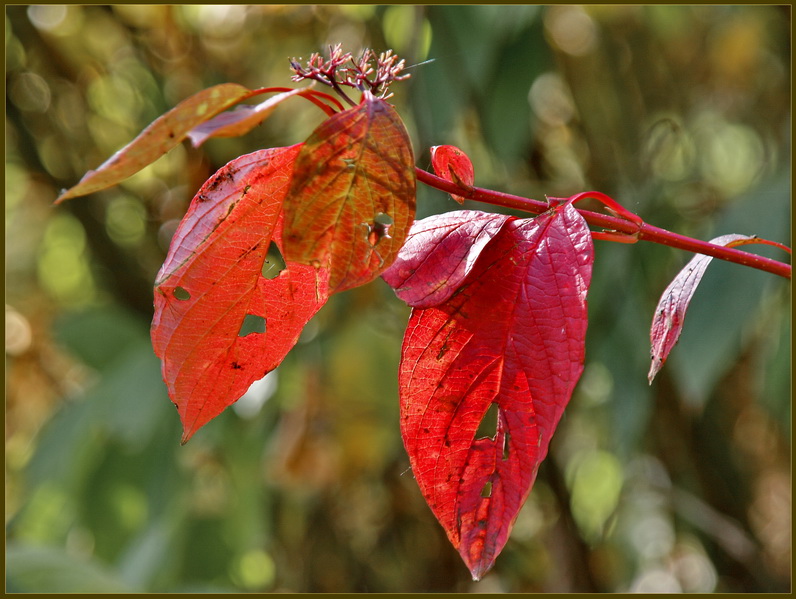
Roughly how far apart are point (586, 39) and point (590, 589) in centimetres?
101

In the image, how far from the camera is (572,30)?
56.2 inches

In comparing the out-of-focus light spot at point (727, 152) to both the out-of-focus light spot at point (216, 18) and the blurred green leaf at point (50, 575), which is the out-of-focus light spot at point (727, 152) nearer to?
the out-of-focus light spot at point (216, 18)

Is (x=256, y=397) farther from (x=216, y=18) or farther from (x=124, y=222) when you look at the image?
(x=216, y=18)

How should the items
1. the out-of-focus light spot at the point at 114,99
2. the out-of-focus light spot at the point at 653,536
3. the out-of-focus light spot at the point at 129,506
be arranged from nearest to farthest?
the out-of-focus light spot at the point at 129,506, the out-of-focus light spot at the point at 114,99, the out-of-focus light spot at the point at 653,536

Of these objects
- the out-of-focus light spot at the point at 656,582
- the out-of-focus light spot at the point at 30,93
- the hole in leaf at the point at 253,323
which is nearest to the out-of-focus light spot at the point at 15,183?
the out-of-focus light spot at the point at 30,93

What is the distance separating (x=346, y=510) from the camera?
5.08ft

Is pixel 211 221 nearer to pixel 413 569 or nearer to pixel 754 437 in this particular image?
pixel 413 569

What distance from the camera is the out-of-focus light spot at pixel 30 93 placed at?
1493 mm

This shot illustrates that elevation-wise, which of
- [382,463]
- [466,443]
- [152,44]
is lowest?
[382,463]

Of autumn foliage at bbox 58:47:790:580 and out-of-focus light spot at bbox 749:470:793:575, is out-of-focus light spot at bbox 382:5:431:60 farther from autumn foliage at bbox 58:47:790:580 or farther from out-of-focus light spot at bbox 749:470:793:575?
out-of-focus light spot at bbox 749:470:793:575

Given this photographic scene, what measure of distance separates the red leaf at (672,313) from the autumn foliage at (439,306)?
3 cm

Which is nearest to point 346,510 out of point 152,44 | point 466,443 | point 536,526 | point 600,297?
point 536,526

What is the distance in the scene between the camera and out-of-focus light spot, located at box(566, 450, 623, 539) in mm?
1613

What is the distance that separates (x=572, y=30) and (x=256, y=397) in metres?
0.86
